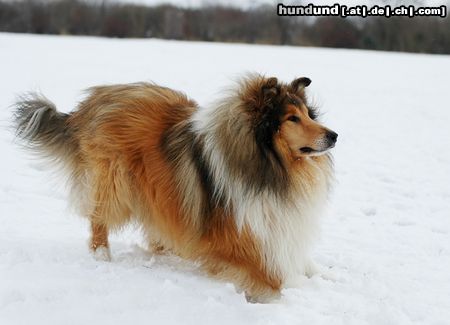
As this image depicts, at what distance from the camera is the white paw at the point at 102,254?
13.5ft

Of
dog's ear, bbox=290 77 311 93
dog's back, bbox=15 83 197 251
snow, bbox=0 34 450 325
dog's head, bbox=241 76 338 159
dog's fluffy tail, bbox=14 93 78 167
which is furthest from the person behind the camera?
dog's fluffy tail, bbox=14 93 78 167

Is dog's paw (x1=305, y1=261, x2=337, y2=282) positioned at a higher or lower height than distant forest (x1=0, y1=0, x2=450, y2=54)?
lower

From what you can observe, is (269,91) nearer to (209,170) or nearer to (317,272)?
(209,170)

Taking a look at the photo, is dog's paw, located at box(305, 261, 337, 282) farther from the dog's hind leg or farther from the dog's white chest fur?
the dog's hind leg

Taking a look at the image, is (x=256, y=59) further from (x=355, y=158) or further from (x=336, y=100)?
(x=355, y=158)

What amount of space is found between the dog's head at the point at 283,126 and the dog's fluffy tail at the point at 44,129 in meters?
1.60

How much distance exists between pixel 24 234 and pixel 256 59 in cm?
1773

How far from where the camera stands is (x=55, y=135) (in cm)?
443

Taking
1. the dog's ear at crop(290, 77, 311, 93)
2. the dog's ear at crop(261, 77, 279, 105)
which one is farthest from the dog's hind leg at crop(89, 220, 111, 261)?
the dog's ear at crop(290, 77, 311, 93)

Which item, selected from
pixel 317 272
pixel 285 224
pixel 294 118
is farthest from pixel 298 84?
pixel 317 272

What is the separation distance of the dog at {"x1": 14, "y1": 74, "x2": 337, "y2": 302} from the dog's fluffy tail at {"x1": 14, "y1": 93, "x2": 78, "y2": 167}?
0.01 meters

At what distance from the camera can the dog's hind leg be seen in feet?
13.7

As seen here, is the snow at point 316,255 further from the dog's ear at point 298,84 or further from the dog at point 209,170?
the dog's ear at point 298,84

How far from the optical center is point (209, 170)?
3828 millimetres
